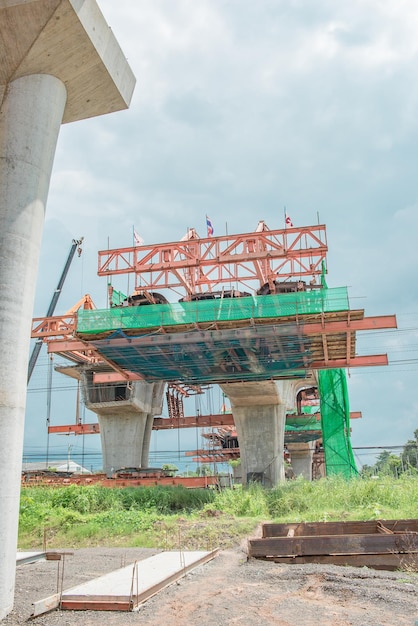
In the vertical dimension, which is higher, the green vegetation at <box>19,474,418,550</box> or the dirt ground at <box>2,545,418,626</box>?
the green vegetation at <box>19,474,418,550</box>

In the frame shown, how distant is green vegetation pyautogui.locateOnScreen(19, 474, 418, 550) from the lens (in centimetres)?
1714

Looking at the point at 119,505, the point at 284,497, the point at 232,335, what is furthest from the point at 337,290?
the point at 119,505

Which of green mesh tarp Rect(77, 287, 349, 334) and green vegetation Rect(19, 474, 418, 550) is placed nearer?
green vegetation Rect(19, 474, 418, 550)

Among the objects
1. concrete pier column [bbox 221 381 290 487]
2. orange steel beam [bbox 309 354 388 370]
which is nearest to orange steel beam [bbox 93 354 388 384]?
orange steel beam [bbox 309 354 388 370]

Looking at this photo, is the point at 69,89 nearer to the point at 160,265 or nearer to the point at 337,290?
the point at 337,290

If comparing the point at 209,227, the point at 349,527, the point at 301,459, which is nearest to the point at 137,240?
the point at 209,227

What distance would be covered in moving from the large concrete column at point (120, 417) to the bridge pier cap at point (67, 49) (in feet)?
90.6

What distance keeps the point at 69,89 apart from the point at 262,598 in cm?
963

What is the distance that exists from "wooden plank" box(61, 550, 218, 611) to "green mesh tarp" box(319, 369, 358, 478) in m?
22.0

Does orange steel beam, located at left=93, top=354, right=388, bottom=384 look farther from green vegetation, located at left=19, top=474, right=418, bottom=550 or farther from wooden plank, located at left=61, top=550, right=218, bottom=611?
wooden plank, located at left=61, top=550, right=218, bottom=611

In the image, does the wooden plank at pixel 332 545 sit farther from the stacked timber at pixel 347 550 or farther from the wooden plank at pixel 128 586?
the wooden plank at pixel 128 586

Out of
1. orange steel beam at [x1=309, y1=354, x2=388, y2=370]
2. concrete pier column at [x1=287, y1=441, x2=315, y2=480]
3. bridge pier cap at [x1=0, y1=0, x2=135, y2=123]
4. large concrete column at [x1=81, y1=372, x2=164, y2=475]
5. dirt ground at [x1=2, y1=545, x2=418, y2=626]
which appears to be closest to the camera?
dirt ground at [x1=2, y1=545, x2=418, y2=626]

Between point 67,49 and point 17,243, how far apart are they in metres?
3.65

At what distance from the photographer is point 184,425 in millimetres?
41812
